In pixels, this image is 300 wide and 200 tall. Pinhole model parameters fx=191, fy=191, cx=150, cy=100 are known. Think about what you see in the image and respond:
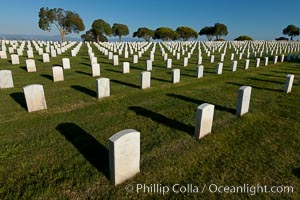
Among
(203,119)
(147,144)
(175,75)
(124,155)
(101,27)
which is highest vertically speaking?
(101,27)

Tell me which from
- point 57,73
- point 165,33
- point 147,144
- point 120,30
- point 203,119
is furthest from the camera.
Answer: point 165,33

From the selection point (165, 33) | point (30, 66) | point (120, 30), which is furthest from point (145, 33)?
point (30, 66)

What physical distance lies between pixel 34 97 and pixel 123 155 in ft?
13.7

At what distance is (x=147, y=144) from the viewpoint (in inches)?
165

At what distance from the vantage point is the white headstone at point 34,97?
554 cm

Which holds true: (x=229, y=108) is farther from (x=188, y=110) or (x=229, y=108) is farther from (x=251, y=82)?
(x=251, y=82)

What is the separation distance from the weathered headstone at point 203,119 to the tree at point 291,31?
94.3 m

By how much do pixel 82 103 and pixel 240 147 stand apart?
199 inches

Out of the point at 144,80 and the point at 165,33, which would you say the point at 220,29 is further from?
the point at 144,80

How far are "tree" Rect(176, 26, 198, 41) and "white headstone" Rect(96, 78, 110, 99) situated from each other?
258 feet

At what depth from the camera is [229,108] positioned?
642 cm

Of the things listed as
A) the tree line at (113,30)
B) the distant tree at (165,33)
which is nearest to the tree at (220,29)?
the tree line at (113,30)

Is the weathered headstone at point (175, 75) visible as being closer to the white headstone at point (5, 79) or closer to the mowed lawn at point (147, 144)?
the mowed lawn at point (147, 144)

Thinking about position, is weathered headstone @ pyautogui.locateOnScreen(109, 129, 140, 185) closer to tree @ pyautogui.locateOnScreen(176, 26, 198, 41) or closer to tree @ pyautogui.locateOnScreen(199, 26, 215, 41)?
tree @ pyautogui.locateOnScreen(176, 26, 198, 41)
